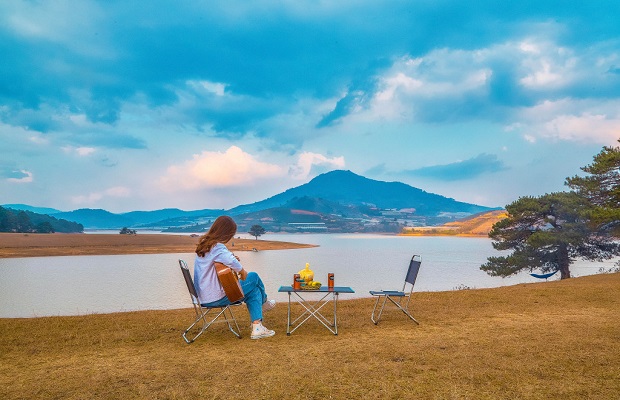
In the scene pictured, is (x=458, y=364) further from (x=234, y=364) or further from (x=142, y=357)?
(x=142, y=357)

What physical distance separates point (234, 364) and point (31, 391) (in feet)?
6.09

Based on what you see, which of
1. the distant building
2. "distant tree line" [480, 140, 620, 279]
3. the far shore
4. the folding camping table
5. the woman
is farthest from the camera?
the distant building

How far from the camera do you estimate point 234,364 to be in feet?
15.1

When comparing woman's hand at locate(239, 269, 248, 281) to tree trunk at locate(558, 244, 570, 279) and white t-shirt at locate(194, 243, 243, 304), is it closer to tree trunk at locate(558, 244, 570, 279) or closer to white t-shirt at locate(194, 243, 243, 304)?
white t-shirt at locate(194, 243, 243, 304)

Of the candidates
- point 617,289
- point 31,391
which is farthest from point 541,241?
point 31,391

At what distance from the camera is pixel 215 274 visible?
566cm

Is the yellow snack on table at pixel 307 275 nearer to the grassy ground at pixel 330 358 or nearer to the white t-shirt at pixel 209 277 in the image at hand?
the grassy ground at pixel 330 358

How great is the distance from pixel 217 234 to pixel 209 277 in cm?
61

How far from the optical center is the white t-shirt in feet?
18.1

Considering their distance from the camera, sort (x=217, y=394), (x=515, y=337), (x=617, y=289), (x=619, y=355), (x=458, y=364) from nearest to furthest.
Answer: (x=217, y=394)
(x=458, y=364)
(x=619, y=355)
(x=515, y=337)
(x=617, y=289)

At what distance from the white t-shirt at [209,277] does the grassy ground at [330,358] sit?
2.06ft

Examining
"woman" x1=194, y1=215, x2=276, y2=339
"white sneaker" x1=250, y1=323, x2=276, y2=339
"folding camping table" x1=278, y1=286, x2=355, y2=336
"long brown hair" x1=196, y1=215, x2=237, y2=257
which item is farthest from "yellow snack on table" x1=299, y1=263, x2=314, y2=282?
"long brown hair" x1=196, y1=215, x2=237, y2=257

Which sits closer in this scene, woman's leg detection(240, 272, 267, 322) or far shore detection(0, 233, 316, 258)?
woman's leg detection(240, 272, 267, 322)

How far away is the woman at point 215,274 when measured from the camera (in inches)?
216
